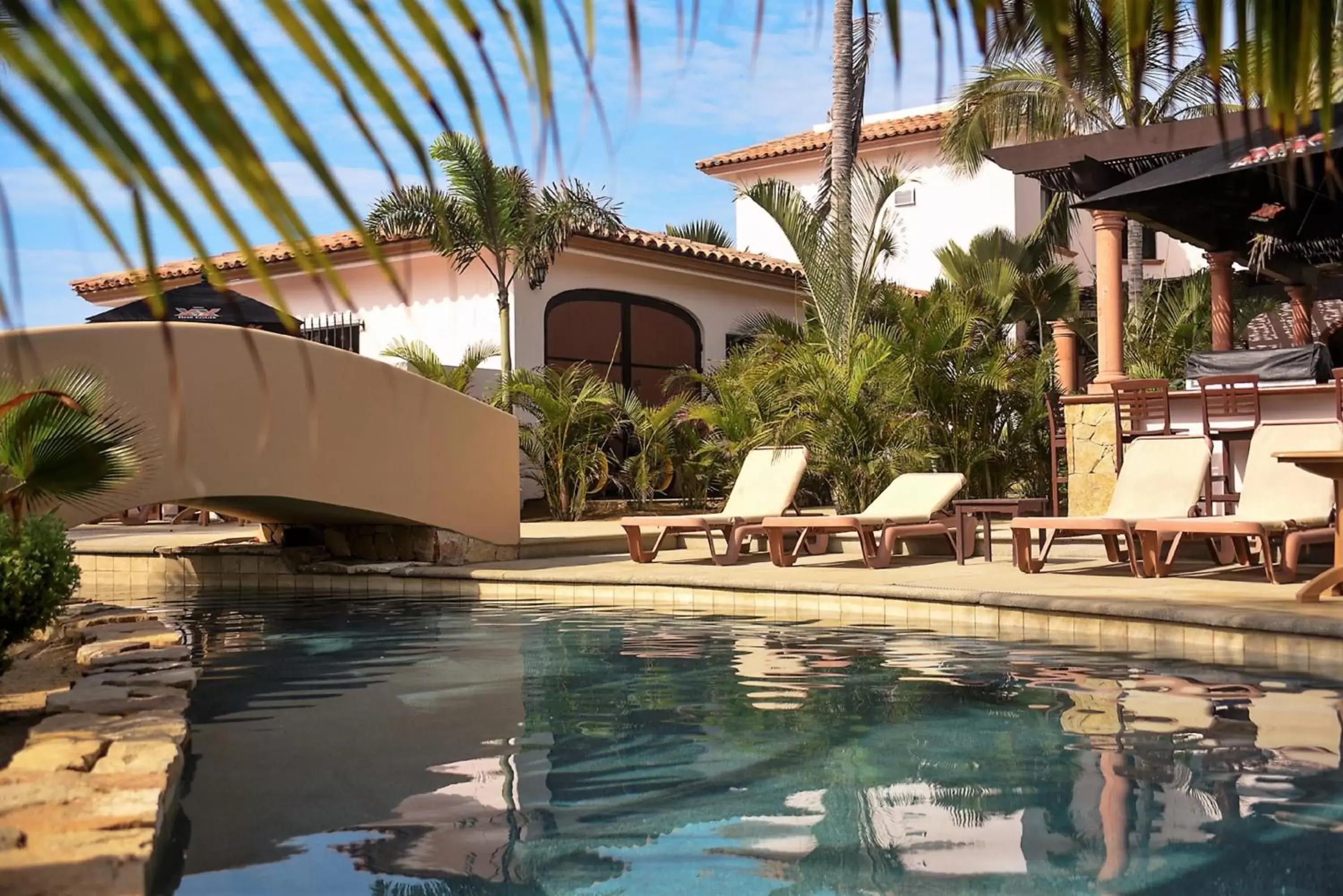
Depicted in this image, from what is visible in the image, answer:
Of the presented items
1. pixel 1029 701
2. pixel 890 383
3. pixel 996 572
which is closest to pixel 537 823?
pixel 1029 701

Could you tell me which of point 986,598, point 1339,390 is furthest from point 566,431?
point 986,598

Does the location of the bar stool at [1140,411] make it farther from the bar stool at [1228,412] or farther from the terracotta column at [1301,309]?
the terracotta column at [1301,309]

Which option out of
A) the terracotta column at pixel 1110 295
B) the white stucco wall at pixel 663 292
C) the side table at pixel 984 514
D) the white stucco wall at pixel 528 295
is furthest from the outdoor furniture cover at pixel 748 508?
the white stucco wall at pixel 663 292

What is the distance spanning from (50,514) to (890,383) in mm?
8757

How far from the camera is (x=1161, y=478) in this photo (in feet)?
31.6

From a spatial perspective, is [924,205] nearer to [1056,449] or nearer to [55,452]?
[1056,449]

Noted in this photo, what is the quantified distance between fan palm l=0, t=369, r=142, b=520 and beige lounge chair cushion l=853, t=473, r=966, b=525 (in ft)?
19.2

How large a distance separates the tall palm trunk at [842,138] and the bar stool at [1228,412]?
4582 millimetres

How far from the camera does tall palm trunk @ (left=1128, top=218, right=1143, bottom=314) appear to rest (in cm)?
1875

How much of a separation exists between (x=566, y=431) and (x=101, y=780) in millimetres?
13040

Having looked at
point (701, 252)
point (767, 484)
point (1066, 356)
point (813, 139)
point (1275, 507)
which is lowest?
point (1275, 507)

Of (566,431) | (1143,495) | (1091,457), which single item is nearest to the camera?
(1143,495)

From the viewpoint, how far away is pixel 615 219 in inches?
695

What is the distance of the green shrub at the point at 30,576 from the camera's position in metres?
5.62
